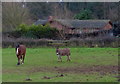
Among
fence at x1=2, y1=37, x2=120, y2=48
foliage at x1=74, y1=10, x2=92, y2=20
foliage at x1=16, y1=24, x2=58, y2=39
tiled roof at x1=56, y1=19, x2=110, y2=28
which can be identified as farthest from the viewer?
foliage at x1=74, y1=10, x2=92, y2=20

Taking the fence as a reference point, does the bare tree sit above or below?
above

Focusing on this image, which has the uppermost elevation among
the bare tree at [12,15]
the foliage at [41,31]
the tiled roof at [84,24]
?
the bare tree at [12,15]

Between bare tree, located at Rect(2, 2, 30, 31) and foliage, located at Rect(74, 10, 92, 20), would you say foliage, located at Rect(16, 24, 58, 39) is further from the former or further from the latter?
foliage, located at Rect(74, 10, 92, 20)

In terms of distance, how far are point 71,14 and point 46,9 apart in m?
5.70

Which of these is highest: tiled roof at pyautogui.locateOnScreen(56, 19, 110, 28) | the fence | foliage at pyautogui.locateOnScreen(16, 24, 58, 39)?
tiled roof at pyautogui.locateOnScreen(56, 19, 110, 28)

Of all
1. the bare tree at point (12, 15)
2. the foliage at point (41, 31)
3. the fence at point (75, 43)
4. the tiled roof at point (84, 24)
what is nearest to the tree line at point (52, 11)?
the bare tree at point (12, 15)

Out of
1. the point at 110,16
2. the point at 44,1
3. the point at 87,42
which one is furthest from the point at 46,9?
the point at 87,42

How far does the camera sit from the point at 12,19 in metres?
48.1

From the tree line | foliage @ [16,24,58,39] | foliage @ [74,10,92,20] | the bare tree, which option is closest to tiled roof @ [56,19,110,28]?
the tree line

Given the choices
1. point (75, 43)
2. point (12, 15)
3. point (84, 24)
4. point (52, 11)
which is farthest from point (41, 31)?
point (52, 11)

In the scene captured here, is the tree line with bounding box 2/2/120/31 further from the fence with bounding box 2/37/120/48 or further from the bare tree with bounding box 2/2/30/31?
the fence with bounding box 2/37/120/48

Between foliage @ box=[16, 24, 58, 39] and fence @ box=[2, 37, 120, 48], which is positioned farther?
foliage @ box=[16, 24, 58, 39]

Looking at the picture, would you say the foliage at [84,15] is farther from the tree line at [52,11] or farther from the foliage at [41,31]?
the foliage at [41,31]

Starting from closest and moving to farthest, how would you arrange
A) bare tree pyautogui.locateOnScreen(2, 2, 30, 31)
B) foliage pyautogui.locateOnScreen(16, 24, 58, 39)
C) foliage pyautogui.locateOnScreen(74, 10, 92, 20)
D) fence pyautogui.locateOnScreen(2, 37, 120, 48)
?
fence pyautogui.locateOnScreen(2, 37, 120, 48), foliage pyautogui.locateOnScreen(16, 24, 58, 39), bare tree pyautogui.locateOnScreen(2, 2, 30, 31), foliage pyautogui.locateOnScreen(74, 10, 92, 20)
